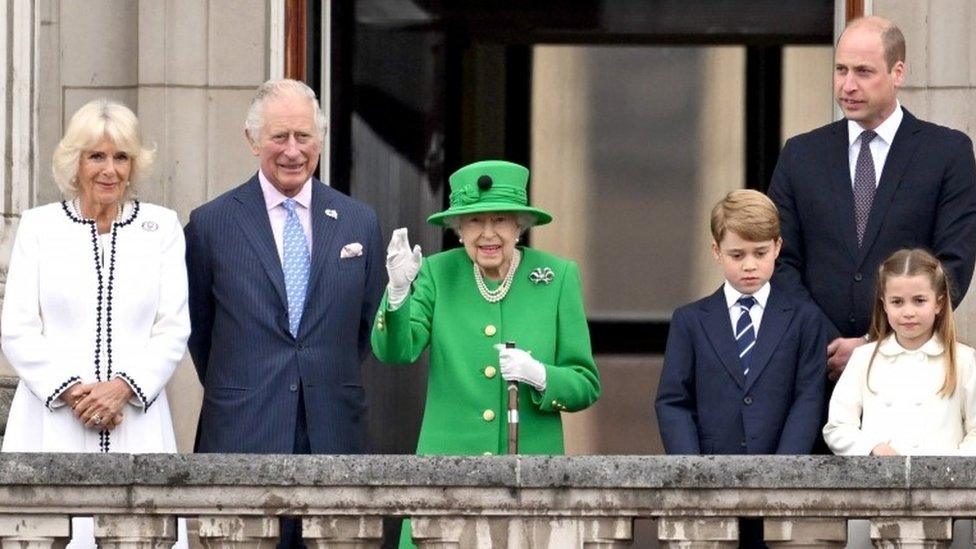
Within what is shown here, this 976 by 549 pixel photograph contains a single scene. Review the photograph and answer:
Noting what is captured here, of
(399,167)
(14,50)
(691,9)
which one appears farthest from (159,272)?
(691,9)

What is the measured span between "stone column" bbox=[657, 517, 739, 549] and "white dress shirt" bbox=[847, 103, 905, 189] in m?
1.52

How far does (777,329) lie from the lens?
7562 mm

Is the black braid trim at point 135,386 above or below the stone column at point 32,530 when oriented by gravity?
above

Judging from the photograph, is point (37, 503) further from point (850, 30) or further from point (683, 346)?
point (850, 30)

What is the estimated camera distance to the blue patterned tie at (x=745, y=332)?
24.8ft

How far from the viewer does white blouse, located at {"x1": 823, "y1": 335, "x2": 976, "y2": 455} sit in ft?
23.9

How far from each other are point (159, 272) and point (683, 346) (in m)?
1.52

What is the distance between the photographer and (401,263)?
7.25 metres

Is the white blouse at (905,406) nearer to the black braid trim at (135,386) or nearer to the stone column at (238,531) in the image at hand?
the stone column at (238,531)

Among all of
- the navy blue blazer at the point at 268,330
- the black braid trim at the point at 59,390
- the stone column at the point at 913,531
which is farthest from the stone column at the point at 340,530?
the stone column at the point at 913,531

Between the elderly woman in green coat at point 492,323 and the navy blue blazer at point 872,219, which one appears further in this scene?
the navy blue blazer at point 872,219

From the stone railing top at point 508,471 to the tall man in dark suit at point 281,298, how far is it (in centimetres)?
91

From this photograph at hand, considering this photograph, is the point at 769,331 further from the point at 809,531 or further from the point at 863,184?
the point at 809,531

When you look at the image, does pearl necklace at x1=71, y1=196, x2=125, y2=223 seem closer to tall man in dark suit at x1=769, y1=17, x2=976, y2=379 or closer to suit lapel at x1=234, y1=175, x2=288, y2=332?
suit lapel at x1=234, y1=175, x2=288, y2=332
